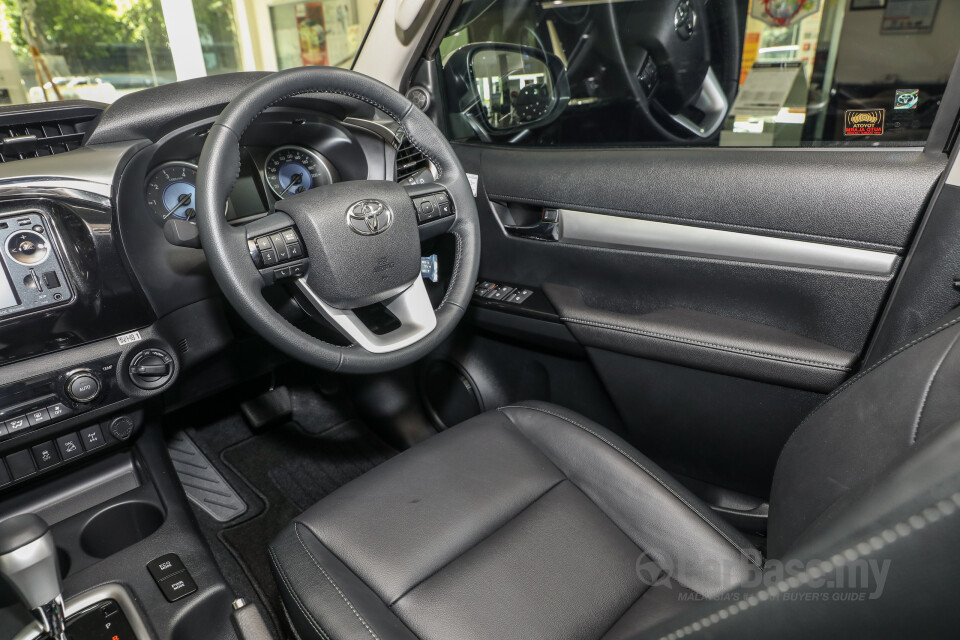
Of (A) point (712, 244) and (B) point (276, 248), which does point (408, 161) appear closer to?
(B) point (276, 248)

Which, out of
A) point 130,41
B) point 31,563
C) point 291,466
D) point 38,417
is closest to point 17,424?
point 38,417

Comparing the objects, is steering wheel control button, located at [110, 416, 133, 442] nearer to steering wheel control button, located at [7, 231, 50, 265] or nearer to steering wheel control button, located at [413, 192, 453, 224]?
steering wheel control button, located at [7, 231, 50, 265]

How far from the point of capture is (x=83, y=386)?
1035mm

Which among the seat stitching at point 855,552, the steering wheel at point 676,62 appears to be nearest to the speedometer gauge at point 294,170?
the steering wheel at point 676,62

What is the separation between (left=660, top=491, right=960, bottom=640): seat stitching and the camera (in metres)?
0.31

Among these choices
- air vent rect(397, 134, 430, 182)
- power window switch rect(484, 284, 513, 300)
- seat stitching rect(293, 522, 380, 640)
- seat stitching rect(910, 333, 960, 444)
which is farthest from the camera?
power window switch rect(484, 284, 513, 300)

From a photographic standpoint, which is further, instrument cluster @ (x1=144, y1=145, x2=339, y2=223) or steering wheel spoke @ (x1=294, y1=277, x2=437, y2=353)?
instrument cluster @ (x1=144, y1=145, x2=339, y2=223)

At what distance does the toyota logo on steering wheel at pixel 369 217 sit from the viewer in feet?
3.26

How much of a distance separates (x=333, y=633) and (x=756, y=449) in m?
0.84

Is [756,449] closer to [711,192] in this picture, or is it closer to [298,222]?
[711,192]

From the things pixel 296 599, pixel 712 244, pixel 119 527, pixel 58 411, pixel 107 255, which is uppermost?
pixel 107 255

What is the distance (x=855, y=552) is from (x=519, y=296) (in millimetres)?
1147

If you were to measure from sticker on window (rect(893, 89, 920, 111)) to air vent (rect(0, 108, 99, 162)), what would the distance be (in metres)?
1.37

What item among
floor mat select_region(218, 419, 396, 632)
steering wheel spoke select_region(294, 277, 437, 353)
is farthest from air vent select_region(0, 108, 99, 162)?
floor mat select_region(218, 419, 396, 632)
